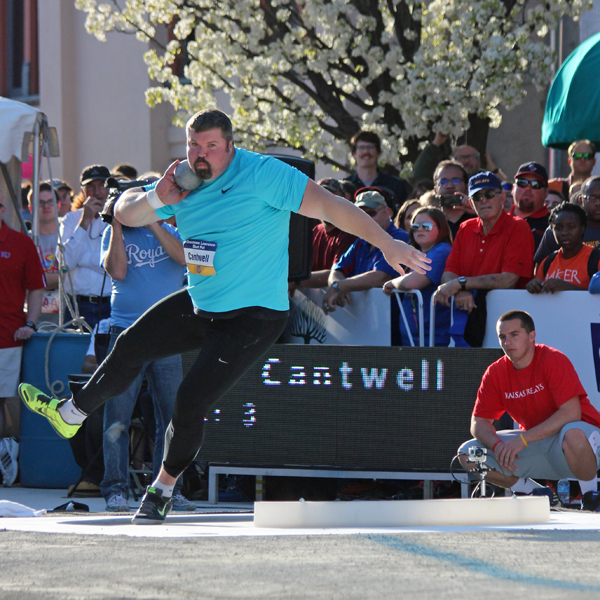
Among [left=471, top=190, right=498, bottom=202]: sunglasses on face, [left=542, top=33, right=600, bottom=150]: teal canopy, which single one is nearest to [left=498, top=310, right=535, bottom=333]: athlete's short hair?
[left=471, top=190, right=498, bottom=202]: sunglasses on face

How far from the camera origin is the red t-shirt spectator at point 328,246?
29.9ft

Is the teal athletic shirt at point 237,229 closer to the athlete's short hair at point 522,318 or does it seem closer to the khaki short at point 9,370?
the athlete's short hair at point 522,318

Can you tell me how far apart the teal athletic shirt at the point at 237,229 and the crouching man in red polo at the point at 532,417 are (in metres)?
2.55

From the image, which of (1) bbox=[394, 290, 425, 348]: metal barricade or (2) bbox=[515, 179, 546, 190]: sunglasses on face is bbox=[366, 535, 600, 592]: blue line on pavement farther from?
(2) bbox=[515, 179, 546, 190]: sunglasses on face

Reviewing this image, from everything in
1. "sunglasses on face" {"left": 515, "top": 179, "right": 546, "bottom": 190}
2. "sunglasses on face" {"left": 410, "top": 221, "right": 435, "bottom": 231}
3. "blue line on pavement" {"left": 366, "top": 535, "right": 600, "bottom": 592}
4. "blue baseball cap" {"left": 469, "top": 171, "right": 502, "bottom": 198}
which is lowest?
"blue line on pavement" {"left": 366, "top": 535, "right": 600, "bottom": 592}

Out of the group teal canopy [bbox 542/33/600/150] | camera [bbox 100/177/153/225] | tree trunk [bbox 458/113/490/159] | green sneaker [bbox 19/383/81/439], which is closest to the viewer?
green sneaker [bbox 19/383/81/439]

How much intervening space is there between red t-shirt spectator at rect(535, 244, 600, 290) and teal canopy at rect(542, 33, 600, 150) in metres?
2.21

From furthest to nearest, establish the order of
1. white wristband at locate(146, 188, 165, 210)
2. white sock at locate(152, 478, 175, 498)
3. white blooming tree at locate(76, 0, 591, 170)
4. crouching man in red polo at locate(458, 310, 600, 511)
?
white blooming tree at locate(76, 0, 591, 170), crouching man in red polo at locate(458, 310, 600, 511), white sock at locate(152, 478, 175, 498), white wristband at locate(146, 188, 165, 210)

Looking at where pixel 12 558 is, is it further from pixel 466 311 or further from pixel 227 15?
pixel 227 15

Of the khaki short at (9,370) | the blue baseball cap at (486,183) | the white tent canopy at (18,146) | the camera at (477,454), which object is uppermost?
the white tent canopy at (18,146)

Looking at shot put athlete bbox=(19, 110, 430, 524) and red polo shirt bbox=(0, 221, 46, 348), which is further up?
red polo shirt bbox=(0, 221, 46, 348)

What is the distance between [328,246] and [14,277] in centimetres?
273

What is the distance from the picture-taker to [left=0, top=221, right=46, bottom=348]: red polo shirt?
29.9 ft

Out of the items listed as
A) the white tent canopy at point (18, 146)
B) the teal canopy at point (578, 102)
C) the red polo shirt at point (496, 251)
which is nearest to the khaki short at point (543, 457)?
the red polo shirt at point (496, 251)
